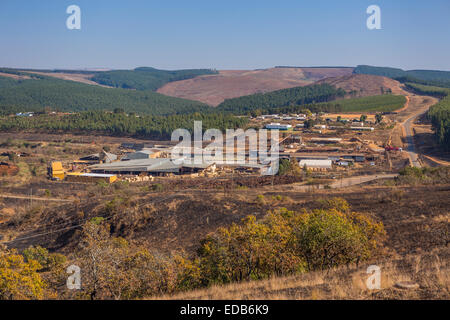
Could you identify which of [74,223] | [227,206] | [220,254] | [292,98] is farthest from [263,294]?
[292,98]

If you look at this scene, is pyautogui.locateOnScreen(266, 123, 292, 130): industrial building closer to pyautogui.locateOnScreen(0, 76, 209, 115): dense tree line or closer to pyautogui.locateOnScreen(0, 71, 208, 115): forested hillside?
pyautogui.locateOnScreen(0, 71, 208, 115): forested hillside

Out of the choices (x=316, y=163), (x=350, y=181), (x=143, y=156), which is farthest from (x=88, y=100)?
(x=350, y=181)

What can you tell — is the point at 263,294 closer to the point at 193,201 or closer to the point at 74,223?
the point at 193,201

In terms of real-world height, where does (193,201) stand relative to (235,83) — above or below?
below

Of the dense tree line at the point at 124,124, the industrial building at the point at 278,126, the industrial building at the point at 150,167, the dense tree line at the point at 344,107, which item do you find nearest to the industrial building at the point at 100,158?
the industrial building at the point at 150,167

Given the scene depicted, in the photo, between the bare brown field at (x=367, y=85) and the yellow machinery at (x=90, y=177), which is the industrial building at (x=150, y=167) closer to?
the yellow machinery at (x=90, y=177)
